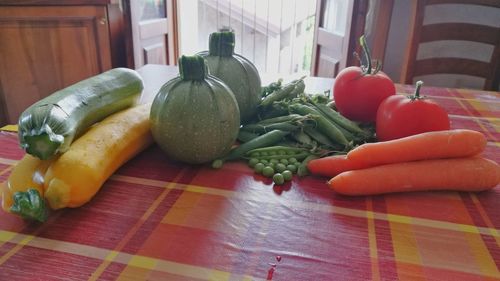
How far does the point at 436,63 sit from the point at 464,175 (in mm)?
1341

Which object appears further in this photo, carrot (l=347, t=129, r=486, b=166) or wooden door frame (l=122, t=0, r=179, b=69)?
wooden door frame (l=122, t=0, r=179, b=69)

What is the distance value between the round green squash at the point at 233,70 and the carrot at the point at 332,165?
0.21 meters

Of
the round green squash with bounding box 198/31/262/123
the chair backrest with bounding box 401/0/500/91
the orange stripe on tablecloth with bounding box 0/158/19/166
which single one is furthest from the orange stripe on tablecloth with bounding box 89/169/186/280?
the chair backrest with bounding box 401/0/500/91

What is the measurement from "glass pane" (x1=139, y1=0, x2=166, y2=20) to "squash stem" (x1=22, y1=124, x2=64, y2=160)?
2.10 metres

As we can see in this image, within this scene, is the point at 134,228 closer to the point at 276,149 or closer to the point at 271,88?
the point at 276,149

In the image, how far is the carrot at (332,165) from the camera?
0.70m

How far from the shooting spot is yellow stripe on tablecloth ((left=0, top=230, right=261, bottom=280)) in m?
0.48

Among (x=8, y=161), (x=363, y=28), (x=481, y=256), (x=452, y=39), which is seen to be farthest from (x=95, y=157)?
(x=363, y=28)

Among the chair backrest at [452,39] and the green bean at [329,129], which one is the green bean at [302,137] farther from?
the chair backrest at [452,39]

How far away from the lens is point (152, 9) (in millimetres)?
2615

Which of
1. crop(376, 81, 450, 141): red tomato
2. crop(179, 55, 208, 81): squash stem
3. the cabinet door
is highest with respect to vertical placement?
crop(179, 55, 208, 81): squash stem

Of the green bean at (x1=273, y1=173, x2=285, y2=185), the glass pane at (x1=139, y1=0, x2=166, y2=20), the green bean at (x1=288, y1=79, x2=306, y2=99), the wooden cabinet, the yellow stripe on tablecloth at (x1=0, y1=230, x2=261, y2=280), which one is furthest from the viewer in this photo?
the glass pane at (x1=139, y1=0, x2=166, y2=20)

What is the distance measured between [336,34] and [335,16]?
0.22 m

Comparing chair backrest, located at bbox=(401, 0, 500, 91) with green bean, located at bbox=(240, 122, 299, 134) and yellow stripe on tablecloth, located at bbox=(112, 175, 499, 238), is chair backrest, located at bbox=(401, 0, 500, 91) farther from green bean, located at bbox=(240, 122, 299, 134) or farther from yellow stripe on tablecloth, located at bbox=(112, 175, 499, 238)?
yellow stripe on tablecloth, located at bbox=(112, 175, 499, 238)
